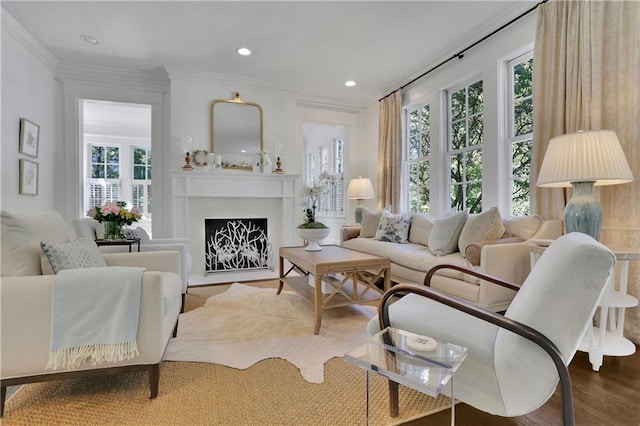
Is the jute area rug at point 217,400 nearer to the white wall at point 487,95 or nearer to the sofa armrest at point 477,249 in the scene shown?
the sofa armrest at point 477,249

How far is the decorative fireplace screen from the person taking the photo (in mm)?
4469

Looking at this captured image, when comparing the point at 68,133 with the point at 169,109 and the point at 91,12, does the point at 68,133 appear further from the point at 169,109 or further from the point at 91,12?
the point at 91,12

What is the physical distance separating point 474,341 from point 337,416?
2.24 feet

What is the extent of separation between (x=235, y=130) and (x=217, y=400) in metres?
3.76

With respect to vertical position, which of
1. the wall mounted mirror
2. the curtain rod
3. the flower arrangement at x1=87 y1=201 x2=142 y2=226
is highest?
the curtain rod

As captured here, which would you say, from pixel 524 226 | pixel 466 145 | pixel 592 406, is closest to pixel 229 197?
pixel 466 145

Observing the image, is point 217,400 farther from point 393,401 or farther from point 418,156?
point 418,156

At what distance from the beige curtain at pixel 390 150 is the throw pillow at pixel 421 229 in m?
0.97

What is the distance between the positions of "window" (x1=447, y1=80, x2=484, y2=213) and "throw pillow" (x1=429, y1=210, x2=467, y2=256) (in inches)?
35.5

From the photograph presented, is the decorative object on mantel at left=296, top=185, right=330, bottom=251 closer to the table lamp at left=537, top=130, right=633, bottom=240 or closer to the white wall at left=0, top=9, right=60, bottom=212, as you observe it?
the table lamp at left=537, top=130, right=633, bottom=240

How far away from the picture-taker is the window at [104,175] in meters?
6.65

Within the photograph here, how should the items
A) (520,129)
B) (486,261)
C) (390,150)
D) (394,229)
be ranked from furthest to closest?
(390,150)
(394,229)
(520,129)
(486,261)

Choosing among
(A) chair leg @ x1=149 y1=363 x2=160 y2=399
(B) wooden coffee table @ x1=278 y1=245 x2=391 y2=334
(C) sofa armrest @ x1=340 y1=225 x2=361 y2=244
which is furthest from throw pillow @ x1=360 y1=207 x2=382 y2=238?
(A) chair leg @ x1=149 y1=363 x2=160 y2=399

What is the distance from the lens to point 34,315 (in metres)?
1.35
